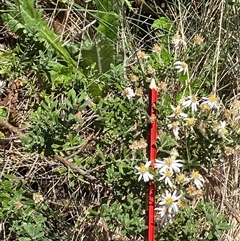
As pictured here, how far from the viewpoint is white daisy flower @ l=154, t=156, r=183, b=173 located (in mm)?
1593

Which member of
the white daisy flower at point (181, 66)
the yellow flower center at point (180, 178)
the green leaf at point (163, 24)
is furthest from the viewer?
the green leaf at point (163, 24)

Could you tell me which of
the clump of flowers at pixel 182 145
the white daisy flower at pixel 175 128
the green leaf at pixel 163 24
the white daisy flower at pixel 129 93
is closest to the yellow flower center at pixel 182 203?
the clump of flowers at pixel 182 145

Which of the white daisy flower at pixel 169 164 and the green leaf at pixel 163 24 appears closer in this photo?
the white daisy flower at pixel 169 164

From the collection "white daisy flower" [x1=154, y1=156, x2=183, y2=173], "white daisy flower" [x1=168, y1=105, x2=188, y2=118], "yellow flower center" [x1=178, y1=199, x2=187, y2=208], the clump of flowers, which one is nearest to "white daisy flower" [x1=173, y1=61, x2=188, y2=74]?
the clump of flowers

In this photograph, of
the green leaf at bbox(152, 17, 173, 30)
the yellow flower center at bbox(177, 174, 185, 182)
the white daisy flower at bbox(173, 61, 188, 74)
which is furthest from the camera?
the green leaf at bbox(152, 17, 173, 30)

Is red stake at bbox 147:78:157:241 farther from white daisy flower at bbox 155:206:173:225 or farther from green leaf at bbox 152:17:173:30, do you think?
green leaf at bbox 152:17:173:30

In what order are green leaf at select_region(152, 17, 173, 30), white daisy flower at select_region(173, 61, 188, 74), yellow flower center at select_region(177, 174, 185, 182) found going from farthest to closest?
green leaf at select_region(152, 17, 173, 30) → white daisy flower at select_region(173, 61, 188, 74) → yellow flower center at select_region(177, 174, 185, 182)

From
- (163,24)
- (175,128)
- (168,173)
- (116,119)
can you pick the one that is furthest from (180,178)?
(163,24)

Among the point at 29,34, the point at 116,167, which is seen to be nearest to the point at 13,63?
the point at 29,34

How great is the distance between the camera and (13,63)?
1773 millimetres

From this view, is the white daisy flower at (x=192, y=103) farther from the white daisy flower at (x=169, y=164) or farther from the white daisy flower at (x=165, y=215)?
the white daisy flower at (x=165, y=215)

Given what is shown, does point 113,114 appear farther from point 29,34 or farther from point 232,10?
point 232,10

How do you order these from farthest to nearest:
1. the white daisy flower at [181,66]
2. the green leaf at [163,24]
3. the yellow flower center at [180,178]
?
1. the green leaf at [163,24]
2. the white daisy flower at [181,66]
3. the yellow flower center at [180,178]

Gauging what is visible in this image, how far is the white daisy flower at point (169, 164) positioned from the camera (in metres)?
1.59
